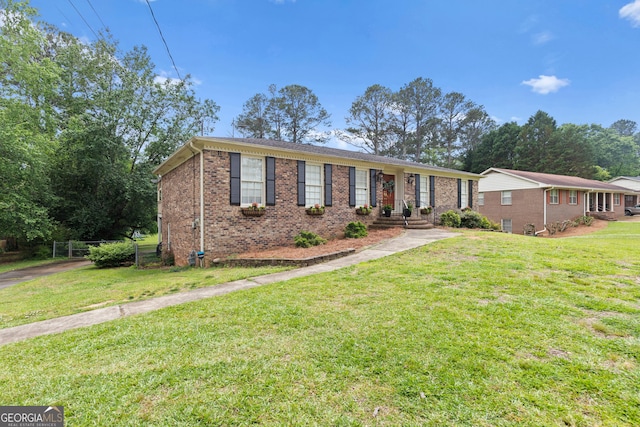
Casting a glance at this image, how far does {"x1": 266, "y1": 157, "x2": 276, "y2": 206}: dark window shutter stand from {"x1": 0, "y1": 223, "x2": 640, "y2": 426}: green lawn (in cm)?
523

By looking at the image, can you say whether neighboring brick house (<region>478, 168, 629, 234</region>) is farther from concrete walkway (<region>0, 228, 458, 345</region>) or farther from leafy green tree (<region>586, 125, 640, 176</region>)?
leafy green tree (<region>586, 125, 640, 176</region>)

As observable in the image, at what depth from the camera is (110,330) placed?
3475mm

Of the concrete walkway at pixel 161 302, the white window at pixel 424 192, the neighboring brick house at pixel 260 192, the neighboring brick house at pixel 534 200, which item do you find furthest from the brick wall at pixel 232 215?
the neighboring brick house at pixel 534 200

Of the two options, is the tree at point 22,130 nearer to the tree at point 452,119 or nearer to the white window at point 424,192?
the white window at point 424,192

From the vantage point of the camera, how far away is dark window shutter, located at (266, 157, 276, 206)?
9.41 meters

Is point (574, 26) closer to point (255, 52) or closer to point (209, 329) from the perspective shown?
point (255, 52)

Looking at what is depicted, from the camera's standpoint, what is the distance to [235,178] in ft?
29.1

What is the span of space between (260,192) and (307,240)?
2306 mm

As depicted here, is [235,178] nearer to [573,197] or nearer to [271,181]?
[271,181]

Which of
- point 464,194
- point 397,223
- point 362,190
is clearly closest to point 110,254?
point 362,190

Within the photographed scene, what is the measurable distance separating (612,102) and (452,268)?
121 feet

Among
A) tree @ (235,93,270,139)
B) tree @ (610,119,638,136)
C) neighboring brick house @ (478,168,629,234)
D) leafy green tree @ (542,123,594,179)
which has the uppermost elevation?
tree @ (610,119,638,136)

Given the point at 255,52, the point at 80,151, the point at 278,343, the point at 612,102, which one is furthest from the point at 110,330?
the point at 612,102

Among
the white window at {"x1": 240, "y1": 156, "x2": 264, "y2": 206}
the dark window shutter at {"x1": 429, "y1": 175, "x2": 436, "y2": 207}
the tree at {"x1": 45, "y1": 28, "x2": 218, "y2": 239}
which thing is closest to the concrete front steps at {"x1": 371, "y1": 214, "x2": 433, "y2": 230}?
the dark window shutter at {"x1": 429, "y1": 175, "x2": 436, "y2": 207}
